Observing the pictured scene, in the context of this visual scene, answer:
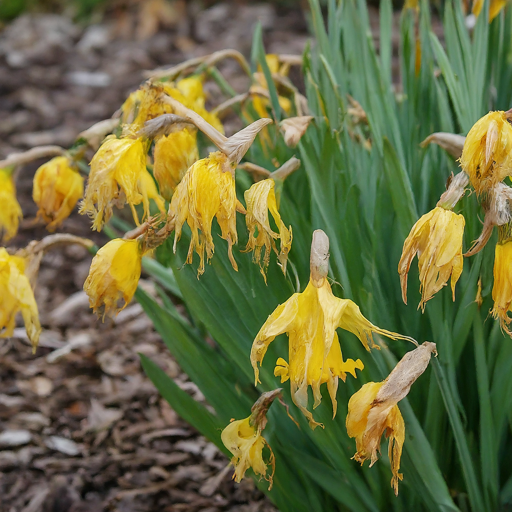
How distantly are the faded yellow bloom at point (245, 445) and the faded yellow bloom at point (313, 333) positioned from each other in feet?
0.62

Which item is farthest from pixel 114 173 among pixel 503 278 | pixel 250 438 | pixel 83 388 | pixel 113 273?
pixel 83 388

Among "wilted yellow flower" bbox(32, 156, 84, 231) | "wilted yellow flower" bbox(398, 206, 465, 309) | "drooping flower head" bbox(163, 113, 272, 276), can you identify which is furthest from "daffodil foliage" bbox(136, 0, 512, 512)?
"wilted yellow flower" bbox(32, 156, 84, 231)

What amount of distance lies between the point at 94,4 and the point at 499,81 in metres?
3.44

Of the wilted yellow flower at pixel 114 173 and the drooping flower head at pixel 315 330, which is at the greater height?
the wilted yellow flower at pixel 114 173

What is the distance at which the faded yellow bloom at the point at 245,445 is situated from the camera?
86cm

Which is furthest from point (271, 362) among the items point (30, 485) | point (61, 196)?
point (30, 485)

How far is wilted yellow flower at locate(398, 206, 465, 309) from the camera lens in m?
0.72

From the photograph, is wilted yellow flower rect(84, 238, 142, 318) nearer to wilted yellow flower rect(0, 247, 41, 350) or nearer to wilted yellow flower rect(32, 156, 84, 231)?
wilted yellow flower rect(0, 247, 41, 350)

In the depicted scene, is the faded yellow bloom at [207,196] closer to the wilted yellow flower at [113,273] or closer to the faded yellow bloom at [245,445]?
the wilted yellow flower at [113,273]

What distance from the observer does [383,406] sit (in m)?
0.70

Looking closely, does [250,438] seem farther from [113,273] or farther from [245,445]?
[113,273]

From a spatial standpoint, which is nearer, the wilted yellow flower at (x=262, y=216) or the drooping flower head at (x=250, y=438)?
the wilted yellow flower at (x=262, y=216)

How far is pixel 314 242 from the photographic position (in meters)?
0.73

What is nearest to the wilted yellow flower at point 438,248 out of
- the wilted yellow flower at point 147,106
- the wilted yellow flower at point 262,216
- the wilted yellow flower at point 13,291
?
the wilted yellow flower at point 262,216
